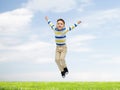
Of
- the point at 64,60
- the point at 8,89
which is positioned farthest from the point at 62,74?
the point at 8,89

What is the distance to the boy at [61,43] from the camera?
50.5 ft

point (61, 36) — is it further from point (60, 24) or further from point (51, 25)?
point (51, 25)

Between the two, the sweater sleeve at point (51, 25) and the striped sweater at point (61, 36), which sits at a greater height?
the sweater sleeve at point (51, 25)

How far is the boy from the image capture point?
1541 cm

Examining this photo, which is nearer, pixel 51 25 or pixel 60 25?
pixel 60 25

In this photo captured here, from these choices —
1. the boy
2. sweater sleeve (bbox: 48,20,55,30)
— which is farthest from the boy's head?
sweater sleeve (bbox: 48,20,55,30)

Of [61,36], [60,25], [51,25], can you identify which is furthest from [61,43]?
[51,25]

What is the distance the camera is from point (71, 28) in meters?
15.8

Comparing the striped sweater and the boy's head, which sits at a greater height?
the boy's head

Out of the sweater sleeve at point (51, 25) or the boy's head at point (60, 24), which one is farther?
the sweater sleeve at point (51, 25)

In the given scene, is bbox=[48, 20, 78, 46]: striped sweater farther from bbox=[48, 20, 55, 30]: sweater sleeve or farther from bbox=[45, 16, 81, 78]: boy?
bbox=[48, 20, 55, 30]: sweater sleeve

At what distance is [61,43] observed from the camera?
15523 millimetres

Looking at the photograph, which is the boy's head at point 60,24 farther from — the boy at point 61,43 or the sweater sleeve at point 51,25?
the sweater sleeve at point 51,25

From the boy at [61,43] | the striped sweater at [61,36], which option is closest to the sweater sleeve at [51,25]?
the boy at [61,43]
